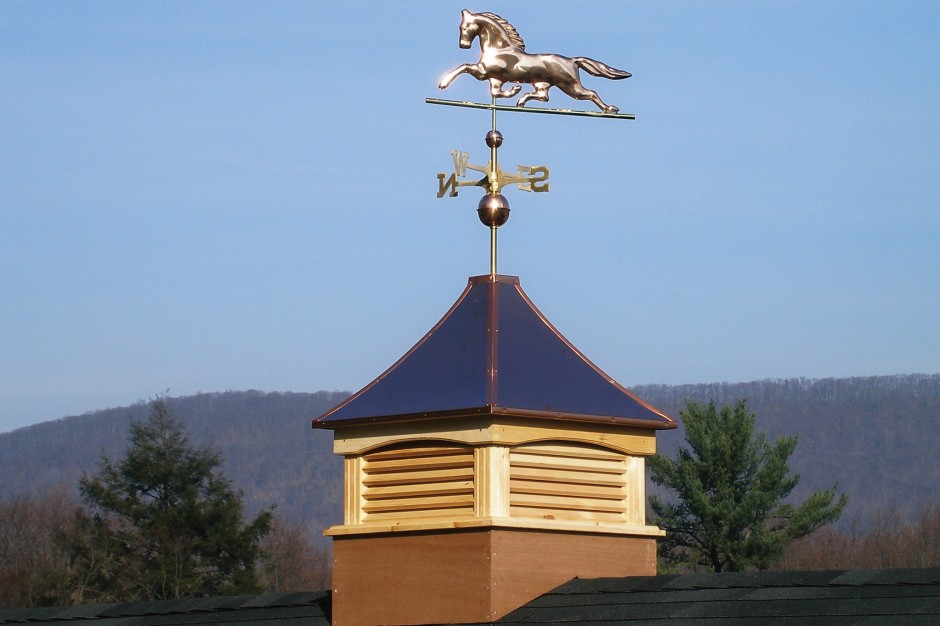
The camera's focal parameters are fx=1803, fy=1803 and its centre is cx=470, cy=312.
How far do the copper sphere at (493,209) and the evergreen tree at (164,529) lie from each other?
3879 cm

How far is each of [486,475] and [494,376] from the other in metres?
0.69

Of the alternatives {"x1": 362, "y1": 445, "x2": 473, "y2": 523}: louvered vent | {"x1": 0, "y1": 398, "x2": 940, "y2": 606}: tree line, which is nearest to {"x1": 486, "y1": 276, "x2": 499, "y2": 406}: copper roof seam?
{"x1": 362, "y1": 445, "x2": 473, "y2": 523}: louvered vent

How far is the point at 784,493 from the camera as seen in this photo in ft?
171

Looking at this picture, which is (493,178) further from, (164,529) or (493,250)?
(164,529)

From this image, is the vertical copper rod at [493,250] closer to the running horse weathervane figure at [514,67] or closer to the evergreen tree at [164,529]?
the running horse weathervane figure at [514,67]

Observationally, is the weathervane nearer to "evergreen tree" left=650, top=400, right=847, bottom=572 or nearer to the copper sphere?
the copper sphere

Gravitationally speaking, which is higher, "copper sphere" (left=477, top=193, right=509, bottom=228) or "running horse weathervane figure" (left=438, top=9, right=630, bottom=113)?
"running horse weathervane figure" (left=438, top=9, right=630, bottom=113)

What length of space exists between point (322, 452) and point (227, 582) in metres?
101

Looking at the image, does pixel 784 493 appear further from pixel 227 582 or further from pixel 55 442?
pixel 55 442

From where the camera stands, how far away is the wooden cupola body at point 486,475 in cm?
1170

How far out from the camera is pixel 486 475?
1173 cm

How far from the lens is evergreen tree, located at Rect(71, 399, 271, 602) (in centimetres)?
5212

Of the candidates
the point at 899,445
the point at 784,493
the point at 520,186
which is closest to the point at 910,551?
the point at 784,493

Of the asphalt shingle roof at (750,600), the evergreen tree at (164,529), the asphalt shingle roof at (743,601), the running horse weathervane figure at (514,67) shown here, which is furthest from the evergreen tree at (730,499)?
the asphalt shingle roof at (750,600)
